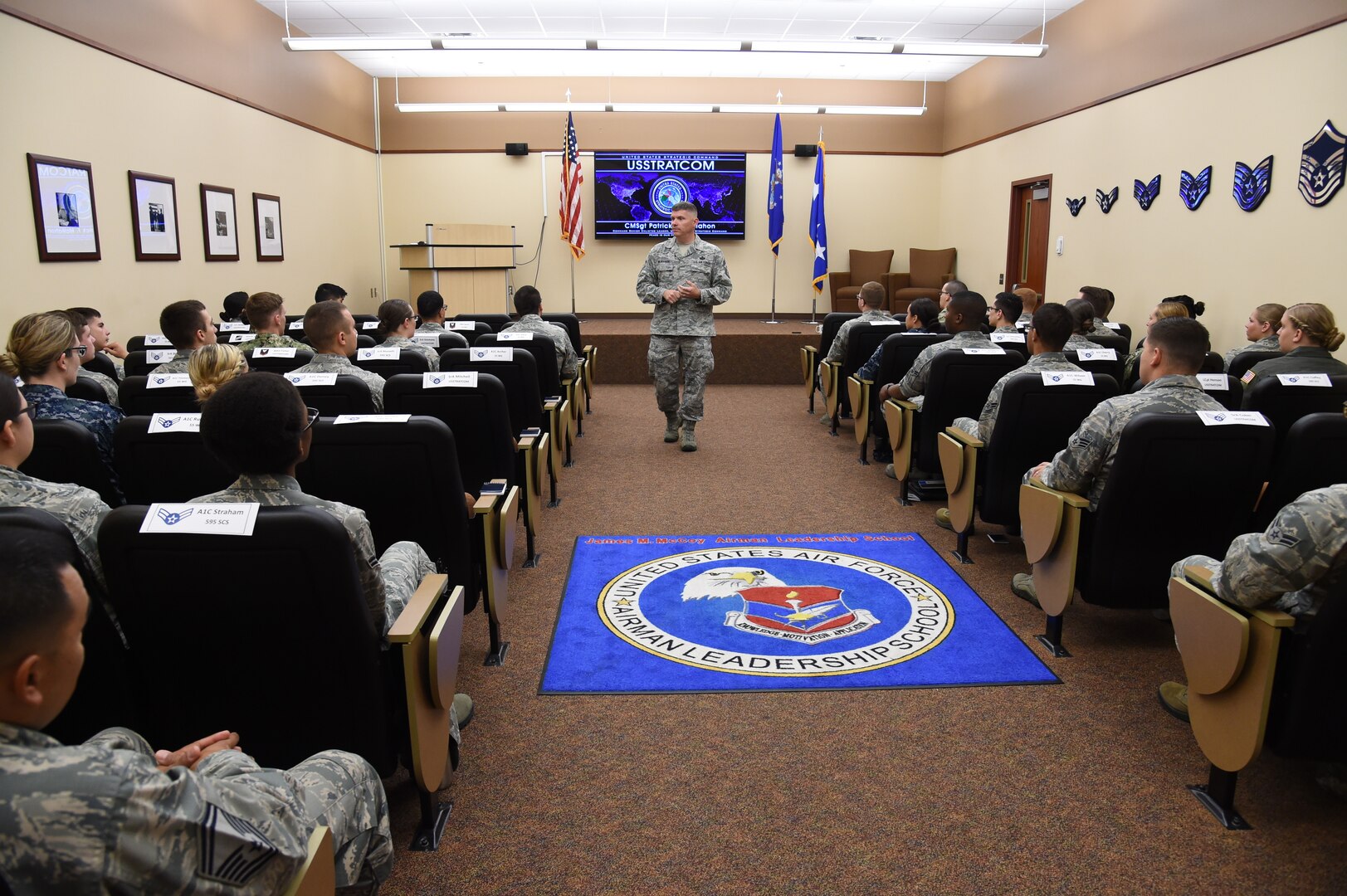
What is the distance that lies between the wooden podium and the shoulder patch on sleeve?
32.5 ft

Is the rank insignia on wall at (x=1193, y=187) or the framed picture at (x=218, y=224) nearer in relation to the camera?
the rank insignia on wall at (x=1193, y=187)

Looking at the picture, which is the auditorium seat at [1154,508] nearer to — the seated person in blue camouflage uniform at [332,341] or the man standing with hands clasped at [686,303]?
the seated person in blue camouflage uniform at [332,341]

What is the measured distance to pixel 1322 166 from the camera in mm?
5309

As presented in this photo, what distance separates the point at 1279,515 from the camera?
1800mm

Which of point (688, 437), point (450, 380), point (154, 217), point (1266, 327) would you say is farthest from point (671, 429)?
point (154, 217)

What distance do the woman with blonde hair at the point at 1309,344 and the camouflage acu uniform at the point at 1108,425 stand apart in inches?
54.9

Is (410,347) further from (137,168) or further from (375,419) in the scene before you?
(137,168)

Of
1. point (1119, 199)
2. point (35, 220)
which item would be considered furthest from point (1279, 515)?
point (1119, 199)

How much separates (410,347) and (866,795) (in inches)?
114

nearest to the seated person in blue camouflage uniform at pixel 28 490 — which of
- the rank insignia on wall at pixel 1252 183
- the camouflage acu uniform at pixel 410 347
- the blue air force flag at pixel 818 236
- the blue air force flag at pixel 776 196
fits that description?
the camouflage acu uniform at pixel 410 347

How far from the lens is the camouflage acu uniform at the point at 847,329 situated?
5902 millimetres

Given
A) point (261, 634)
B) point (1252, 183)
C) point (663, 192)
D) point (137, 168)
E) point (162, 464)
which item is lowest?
point (261, 634)

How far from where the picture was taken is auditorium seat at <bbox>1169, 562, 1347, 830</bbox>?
5.72 feet

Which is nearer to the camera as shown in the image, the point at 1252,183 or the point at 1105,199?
the point at 1252,183
